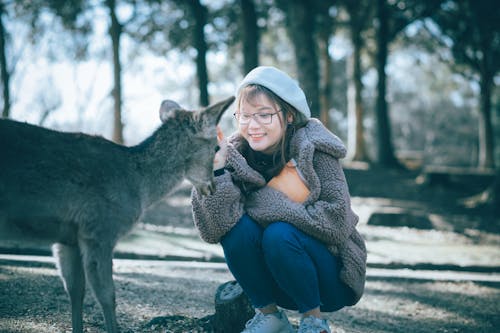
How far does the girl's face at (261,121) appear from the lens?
134 inches

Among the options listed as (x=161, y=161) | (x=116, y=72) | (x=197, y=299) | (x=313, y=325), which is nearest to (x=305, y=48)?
(x=116, y=72)

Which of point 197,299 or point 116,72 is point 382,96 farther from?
point 197,299

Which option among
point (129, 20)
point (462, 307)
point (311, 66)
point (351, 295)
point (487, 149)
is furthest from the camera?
point (487, 149)

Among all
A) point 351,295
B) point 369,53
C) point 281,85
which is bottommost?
point 351,295

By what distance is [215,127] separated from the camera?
11.3 ft

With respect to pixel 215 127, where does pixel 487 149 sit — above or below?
below

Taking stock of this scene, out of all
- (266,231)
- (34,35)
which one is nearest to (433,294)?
(266,231)

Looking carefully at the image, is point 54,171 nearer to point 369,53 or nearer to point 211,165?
point 211,165

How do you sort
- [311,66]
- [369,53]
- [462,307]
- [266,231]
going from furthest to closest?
1. [369,53]
2. [311,66]
3. [462,307]
4. [266,231]

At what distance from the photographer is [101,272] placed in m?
2.93

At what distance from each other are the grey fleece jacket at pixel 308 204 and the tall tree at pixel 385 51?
52.4 feet

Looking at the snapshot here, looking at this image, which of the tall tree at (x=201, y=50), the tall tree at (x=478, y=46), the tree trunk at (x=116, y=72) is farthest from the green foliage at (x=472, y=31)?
the tree trunk at (x=116, y=72)

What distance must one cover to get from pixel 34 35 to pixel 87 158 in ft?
54.9

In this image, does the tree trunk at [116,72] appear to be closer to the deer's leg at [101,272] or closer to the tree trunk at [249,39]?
the tree trunk at [249,39]
